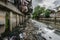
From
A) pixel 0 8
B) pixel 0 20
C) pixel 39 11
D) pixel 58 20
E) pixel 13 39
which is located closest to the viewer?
pixel 13 39

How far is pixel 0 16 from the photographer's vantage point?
13.8 ft

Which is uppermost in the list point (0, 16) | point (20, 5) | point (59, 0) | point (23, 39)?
point (59, 0)

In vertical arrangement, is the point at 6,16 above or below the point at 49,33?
above

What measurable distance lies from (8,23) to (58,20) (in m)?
10.8

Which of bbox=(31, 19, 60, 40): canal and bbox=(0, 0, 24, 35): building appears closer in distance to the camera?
bbox=(0, 0, 24, 35): building

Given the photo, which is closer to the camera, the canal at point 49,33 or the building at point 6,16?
the building at point 6,16

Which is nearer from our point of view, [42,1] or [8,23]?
[8,23]

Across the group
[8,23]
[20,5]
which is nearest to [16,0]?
[20,5]

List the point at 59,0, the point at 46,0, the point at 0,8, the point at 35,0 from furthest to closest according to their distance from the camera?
1. the point at 35,0
2. the point at 46,0
3. the point at 59,0
4. the point at 0,8

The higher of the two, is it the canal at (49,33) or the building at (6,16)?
the building at (6,16)

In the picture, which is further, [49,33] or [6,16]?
[49,33]

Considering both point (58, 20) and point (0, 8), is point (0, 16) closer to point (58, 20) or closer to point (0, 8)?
point (0, 8)

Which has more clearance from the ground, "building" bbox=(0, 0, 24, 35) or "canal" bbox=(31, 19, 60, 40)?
"building" bbox=(0, 0, 24, 35)

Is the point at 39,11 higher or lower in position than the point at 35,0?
lower
